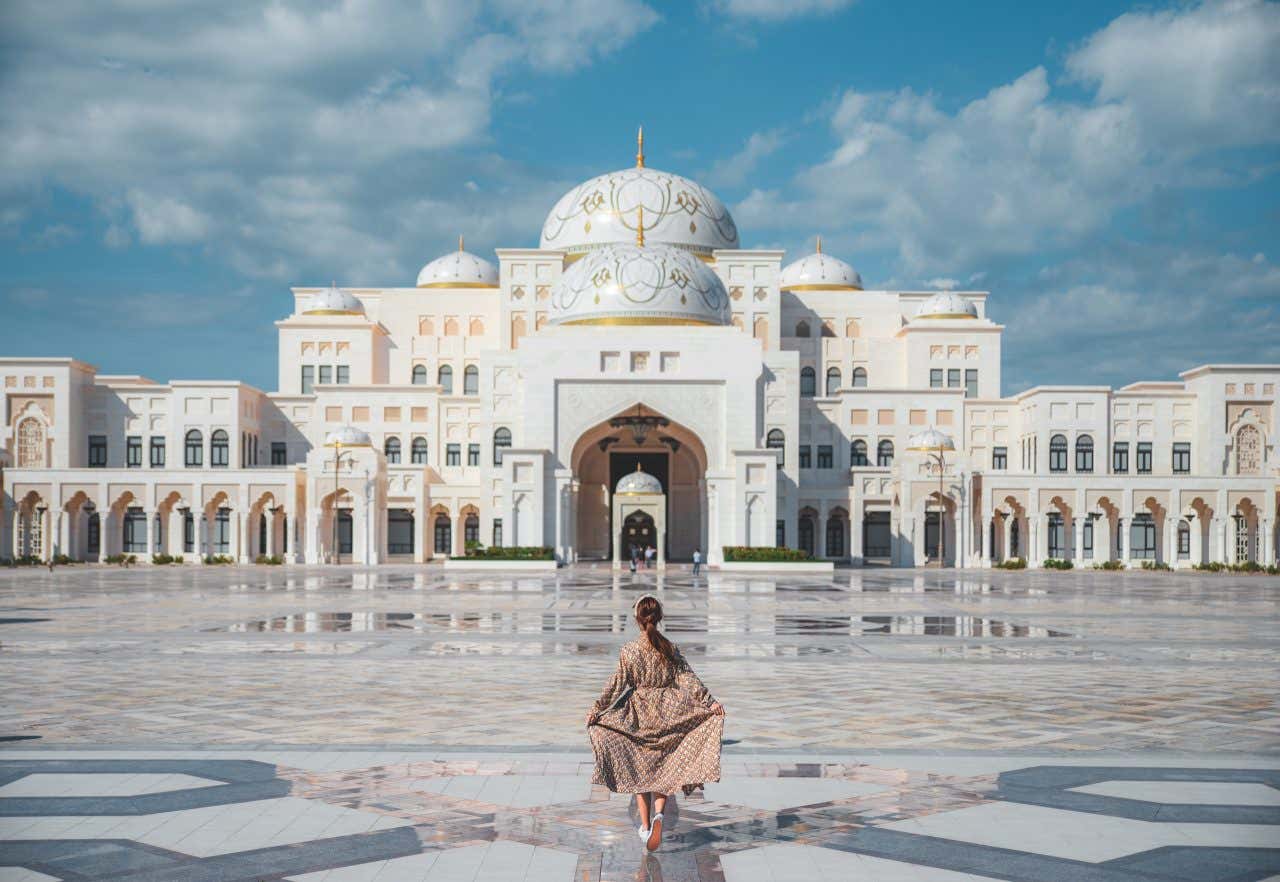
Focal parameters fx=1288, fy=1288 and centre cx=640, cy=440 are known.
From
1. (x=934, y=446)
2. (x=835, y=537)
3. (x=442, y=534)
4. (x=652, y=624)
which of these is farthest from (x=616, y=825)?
(x=835, y=537)

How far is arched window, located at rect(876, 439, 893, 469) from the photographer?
59094 millimetres

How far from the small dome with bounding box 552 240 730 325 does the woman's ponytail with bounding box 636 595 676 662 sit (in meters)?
45.8

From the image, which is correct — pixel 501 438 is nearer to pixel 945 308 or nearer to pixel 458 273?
pixel 458 273

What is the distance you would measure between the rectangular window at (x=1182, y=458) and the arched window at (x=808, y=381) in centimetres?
1760

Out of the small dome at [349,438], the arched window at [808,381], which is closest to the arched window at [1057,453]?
the arched window at [808,381]

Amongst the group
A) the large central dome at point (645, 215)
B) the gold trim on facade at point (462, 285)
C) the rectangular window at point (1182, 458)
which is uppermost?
the large central dome at point (645, 215)

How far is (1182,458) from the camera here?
2448 inches

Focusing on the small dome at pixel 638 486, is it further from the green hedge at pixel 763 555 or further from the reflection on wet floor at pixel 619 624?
the reflection on wet floor at pixel 619 624

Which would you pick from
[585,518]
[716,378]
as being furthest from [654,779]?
[585,518]

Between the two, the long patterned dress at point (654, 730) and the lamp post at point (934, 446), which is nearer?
the long patterned dress at point (654, 730)

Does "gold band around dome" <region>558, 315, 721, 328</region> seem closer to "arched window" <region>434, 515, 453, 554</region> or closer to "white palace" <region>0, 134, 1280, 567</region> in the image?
"white palace" <region>0, 134, 1280, 567</region>

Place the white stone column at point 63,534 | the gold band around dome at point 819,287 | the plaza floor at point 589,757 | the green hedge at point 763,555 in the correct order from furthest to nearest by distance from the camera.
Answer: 1. the gold band around dome at point 819,287
2. the white stone column at point 63,534
3. the green hedge at point 763,555
4. the plaza floor at point 589,757

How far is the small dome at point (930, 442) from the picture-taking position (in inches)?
2136

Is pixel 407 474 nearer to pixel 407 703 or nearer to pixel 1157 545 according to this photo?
pixel 1157 545
